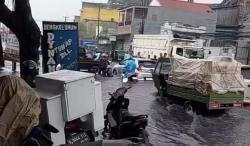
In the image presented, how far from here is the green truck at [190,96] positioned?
13.3m

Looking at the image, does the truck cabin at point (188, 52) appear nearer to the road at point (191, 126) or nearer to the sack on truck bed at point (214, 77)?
the road at point (191, 126)

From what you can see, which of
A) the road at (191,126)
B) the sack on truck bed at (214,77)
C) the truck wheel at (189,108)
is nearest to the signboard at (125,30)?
the road at (191,126)

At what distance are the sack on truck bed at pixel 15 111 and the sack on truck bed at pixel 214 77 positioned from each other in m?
9.15

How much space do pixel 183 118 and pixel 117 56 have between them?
32.6 meters

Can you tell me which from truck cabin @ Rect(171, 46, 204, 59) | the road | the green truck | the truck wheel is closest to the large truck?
truck cabin @ Rect(171, 46, 204, 59)

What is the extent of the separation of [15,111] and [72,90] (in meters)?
1.20

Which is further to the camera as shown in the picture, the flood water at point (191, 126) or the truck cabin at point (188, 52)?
the truck cabin at point (188, 52)

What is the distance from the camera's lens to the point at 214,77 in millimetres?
13250

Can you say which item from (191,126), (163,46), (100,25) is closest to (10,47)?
(191,126)

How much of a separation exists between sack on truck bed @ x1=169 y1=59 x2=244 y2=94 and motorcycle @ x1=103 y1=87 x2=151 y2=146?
17.4ft

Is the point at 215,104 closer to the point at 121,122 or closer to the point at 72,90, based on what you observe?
the point at 121,122

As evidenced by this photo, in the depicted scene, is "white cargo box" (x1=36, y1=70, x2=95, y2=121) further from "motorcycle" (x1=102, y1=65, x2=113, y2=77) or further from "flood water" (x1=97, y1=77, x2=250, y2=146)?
"motorcycle" (x1=102, y1=65, x2=113, y2=77)

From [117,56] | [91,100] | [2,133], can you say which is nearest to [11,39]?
[91,100]

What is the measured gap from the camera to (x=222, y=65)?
44.2ft
